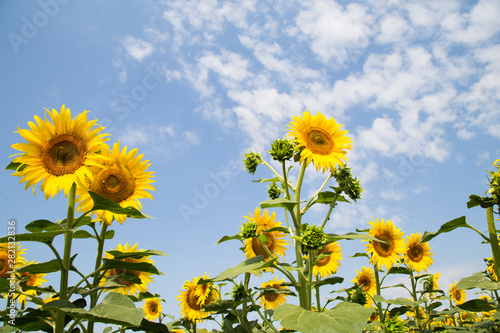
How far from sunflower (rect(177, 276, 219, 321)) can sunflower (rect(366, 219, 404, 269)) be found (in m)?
2.02

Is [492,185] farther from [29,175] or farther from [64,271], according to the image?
[29,175]

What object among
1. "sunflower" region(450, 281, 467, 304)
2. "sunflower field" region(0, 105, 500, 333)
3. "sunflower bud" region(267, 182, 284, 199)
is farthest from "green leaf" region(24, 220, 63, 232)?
→ "sunflower" region(450, 281, 467, 304)

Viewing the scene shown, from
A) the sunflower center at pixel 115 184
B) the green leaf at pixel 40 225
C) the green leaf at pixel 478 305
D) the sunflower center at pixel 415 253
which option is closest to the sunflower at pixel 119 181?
the sunflower center at pixel 115 184

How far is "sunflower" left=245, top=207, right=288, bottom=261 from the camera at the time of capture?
385cm

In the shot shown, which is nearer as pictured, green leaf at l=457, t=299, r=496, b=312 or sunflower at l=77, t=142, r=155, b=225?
sunflower at l=77, t=142, r=155, b=225

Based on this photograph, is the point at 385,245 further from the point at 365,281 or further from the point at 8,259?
the point at 8,259

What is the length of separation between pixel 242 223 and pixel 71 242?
1.49 m

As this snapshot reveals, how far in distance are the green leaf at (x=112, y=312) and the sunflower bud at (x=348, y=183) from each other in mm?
2256

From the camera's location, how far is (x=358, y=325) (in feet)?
7.07

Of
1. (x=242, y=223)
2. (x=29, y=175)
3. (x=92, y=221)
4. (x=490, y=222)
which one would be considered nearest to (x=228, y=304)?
(x=242, y=223)

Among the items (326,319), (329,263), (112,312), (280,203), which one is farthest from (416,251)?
(112,312)

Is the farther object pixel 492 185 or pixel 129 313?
pixel 492 185

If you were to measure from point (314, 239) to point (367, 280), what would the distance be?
128 inches

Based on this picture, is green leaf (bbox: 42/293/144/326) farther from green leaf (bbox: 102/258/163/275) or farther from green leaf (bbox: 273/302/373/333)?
green leaf (bbox: 273/302/373/333)
